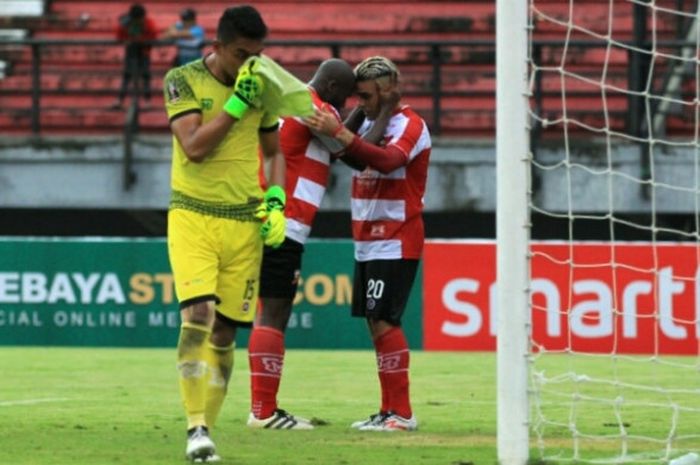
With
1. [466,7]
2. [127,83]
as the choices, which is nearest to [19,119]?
[127,83]

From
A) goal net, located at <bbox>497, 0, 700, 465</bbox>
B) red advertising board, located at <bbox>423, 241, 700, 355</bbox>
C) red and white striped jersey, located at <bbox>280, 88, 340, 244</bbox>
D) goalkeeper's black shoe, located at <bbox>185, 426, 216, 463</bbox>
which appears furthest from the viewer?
red advertising board, located at <bbox>423, 241, 700, 355</bbox>

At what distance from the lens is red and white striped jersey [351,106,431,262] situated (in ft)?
34.0

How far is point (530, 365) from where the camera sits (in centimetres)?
807

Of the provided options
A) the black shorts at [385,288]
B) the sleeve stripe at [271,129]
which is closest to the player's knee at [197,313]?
the sleeve stripe at [271,129]

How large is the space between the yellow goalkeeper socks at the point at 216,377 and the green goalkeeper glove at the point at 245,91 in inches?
42.9

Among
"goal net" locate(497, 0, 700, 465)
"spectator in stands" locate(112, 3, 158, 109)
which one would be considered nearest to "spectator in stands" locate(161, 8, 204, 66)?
"spectator in stands" locate(112, 3, 158, 109)

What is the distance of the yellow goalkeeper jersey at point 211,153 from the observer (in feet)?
28.0

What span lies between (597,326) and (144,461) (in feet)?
32.4

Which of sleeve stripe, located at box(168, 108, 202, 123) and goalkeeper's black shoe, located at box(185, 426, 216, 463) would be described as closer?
goalkeeper's black shoe, located at box(185, 426, 216, 463)

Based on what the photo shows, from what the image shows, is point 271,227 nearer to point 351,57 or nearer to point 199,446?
point 199,446

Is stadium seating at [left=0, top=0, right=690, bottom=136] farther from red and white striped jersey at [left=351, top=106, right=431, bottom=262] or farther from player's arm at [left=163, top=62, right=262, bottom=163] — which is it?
player's arm at [left=163, top=62, right=262, bottom=163]

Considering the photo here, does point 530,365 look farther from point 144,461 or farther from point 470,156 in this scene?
point 470,156

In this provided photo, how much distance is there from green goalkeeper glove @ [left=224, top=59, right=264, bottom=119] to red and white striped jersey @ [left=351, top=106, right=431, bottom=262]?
1992 mm

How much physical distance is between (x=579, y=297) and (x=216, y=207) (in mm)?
9507
